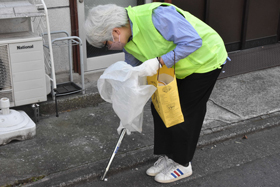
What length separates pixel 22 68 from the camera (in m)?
3.88

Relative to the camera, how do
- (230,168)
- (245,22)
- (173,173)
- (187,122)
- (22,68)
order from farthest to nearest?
(245,22)
(22,68)
(230,168)
(173,173)
(187,122)

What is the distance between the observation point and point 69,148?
12.1ft

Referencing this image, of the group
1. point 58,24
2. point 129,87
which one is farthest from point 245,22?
point 129,87

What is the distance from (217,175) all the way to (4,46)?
7.92ft

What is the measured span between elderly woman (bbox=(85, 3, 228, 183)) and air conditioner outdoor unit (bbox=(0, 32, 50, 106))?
1248mm

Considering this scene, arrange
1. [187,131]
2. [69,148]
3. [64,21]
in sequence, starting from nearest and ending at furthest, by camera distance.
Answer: [187,131] → [69,148] → [64,21]

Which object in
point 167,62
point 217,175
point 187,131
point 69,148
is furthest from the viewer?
point 69,148

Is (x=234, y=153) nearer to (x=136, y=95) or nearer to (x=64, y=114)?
(x=136, y=95)

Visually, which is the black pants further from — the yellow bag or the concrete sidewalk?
the concrete sidewalk

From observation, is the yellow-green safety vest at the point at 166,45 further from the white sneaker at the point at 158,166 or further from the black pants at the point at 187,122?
the white sneaker at the point at 158,166

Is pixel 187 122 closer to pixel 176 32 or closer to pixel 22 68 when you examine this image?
pixel 176 32

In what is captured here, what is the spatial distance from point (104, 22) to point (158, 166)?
146 centimetres

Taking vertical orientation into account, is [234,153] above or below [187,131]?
below

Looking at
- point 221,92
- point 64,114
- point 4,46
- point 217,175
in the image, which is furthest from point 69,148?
point 221,92
